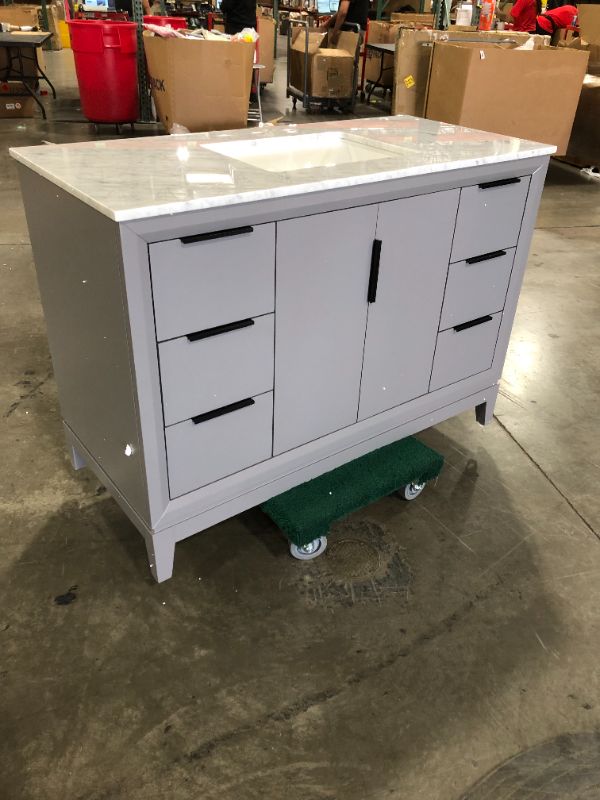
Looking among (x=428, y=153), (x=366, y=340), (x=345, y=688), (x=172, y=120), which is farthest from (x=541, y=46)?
(x=345, y=688)

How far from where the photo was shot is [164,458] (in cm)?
128

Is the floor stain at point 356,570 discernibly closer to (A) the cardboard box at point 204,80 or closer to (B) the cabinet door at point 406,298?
(B) the cabinet door at point 406,298

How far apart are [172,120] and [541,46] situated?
105 inches

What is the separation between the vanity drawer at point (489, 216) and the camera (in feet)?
5.11

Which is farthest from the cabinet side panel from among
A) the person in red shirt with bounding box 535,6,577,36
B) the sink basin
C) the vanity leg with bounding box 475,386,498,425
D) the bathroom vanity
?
the person in red shirt with bounding box 535,6,577,36

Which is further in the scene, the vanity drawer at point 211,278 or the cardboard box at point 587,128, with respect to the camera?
the cardboard box at point 587,128

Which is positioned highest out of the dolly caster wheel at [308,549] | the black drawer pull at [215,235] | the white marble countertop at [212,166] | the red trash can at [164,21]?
the red trash can at [164,21]

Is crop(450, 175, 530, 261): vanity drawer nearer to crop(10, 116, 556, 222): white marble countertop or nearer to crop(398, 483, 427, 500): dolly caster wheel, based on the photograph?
crop(10, 116, 556, 222): white marble countertop

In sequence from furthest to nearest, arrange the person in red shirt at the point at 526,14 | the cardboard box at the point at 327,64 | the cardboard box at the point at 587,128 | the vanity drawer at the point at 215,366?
the cardboard box at the point at 327,64 → the person in red shirt at the point at 526,14 → the cardboard box at the point at 587,128 → the vanity drawer at the point at 215,366

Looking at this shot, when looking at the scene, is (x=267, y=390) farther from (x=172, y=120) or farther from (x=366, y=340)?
(x=172, y=120)

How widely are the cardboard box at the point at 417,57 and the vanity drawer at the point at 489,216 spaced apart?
3239 millimetres

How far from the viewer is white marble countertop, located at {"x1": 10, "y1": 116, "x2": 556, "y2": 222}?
3.55 ft

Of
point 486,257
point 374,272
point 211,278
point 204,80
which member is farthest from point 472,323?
point 204,80

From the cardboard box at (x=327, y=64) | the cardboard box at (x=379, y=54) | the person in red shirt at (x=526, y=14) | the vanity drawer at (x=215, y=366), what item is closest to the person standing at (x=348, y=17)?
the cardboard box at (x=327, y=64)
